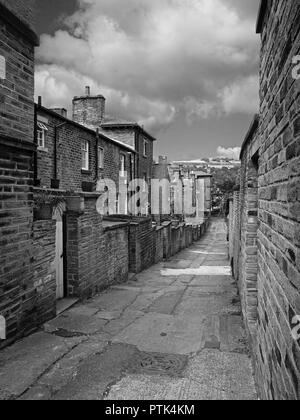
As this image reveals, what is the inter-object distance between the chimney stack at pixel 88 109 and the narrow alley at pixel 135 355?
19018 millimetres

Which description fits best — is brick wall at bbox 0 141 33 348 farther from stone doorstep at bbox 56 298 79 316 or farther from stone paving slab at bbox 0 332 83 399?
stone doorstep at bbox 56 298 79 316

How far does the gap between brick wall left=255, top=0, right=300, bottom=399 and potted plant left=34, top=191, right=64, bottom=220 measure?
155 inches

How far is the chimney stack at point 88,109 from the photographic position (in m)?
24.2

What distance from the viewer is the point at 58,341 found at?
16.8 feet

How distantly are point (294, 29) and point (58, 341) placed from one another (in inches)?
191

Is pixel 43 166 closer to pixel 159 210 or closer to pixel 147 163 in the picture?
pixel 147 163

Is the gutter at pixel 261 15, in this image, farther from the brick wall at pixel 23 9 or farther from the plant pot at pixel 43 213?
the plant pot at pixel 43 213

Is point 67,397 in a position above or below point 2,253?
below

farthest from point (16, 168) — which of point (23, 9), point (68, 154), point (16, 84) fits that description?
point (68, 154)

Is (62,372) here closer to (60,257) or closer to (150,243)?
(60,257)

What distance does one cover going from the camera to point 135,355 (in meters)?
4.73

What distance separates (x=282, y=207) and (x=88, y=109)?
78.7ft

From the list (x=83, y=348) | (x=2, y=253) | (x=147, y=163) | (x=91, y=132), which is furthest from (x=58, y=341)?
(x=147, y=163)

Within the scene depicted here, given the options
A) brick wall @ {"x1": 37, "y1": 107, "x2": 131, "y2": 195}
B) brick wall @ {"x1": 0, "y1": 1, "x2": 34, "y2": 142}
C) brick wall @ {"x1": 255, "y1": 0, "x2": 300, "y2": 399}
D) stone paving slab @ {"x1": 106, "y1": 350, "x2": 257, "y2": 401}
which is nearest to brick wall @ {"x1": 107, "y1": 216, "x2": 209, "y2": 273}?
Result: brick wall @ {"x1": 37, "y1": 107, "x2": 131, "y2": 195}
